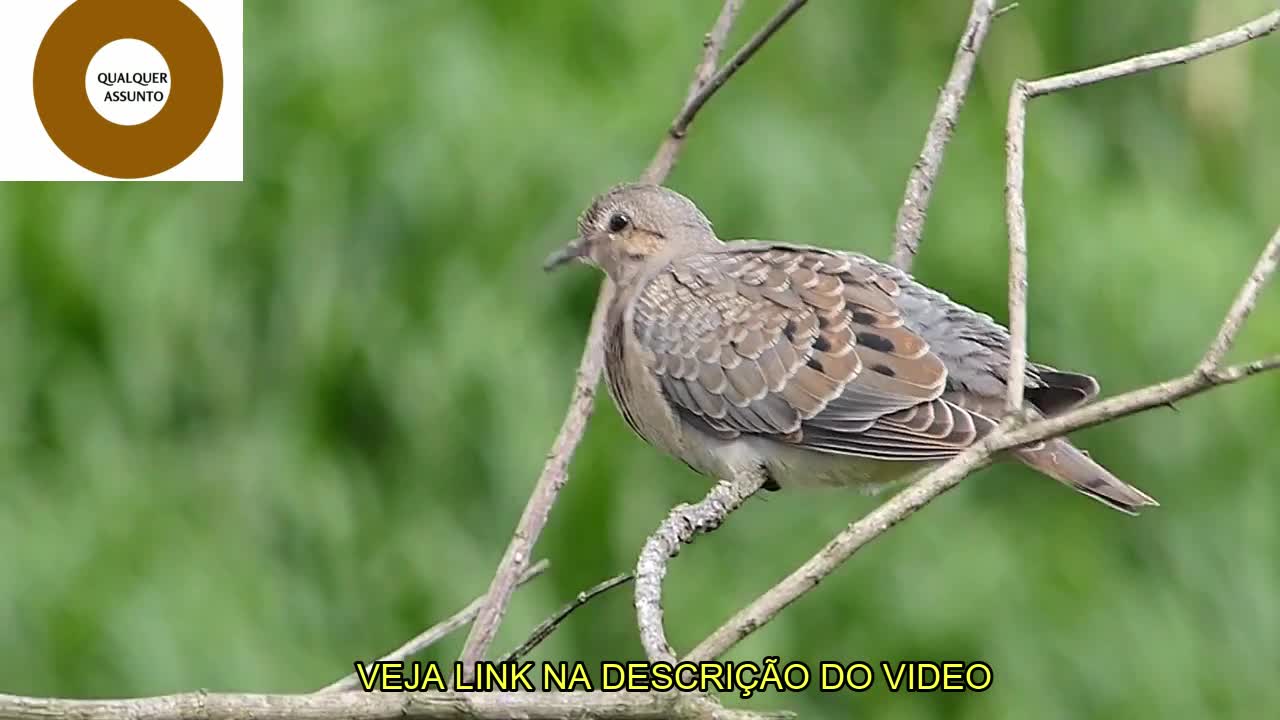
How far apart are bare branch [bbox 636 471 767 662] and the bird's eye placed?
733 millimetres

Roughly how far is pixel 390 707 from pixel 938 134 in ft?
6.61

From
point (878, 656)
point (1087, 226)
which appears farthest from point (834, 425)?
point (1087, 226)

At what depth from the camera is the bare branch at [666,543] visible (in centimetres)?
274

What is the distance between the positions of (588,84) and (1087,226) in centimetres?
155

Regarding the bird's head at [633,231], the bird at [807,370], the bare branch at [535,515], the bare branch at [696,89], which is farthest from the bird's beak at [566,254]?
Answer: the bare branch at [535,515]

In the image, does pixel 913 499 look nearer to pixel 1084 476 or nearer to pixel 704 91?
pixel 1084 476

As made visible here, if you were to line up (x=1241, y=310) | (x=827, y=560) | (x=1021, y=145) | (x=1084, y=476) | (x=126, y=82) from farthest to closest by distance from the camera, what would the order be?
(x=126, y=82) < (x=1084, y=476) < (x=1021, y=145) < (x=1241, y=310) < (x=827, y=560)

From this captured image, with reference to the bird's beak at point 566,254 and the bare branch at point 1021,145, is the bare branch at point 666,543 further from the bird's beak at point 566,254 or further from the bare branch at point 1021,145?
the bird's beak at point 566,254

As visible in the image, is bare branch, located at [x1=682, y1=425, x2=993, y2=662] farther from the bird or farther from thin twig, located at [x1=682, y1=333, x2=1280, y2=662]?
the bird

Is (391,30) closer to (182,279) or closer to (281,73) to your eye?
(281,73)

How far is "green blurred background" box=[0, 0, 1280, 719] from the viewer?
5.27 m

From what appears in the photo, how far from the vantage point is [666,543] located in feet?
10.4

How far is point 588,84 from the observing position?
5660mm

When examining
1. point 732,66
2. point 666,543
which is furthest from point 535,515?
point 732,66
